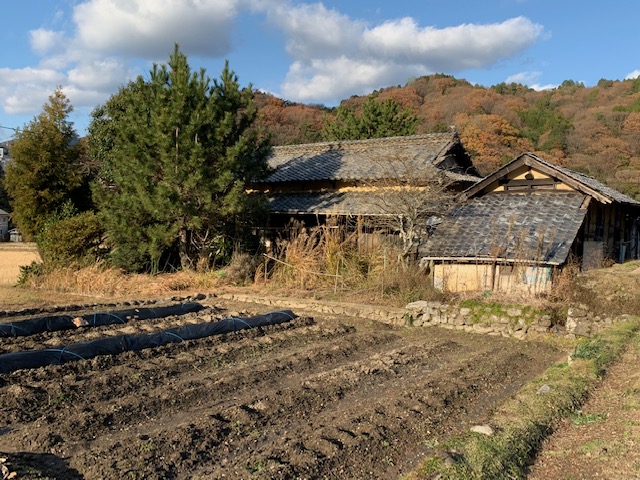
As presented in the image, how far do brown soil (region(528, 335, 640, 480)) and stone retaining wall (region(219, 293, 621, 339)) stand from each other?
3.23m

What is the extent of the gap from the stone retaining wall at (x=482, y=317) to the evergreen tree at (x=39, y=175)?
1021cm

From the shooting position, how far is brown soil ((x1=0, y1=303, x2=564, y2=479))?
4137 millimetres

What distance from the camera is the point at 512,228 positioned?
12.2 metres

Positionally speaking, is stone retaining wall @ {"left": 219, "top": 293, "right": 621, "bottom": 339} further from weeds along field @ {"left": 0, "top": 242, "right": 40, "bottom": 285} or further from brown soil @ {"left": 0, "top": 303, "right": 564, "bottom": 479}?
weeds along field @ {"left": 0, "top": 242, "right": 40, "bottom": 285}

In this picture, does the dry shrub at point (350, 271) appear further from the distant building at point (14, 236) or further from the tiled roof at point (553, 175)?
the distant building at point (14, 236)

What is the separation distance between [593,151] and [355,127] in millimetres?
15659

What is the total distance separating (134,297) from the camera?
1288 cm

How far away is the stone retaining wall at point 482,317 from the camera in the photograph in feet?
30.4

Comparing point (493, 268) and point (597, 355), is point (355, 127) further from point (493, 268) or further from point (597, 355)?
point (597, 355)

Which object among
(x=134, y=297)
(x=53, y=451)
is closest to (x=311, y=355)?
(x=53, y=451)

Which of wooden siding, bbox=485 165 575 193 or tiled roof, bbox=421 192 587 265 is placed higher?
wooden siding, bbox=485 165 575 193

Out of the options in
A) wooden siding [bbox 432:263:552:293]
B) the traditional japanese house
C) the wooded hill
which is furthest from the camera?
the wooded hill

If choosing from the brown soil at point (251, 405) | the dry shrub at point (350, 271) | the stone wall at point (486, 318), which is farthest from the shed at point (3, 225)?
the stone wall at point (486, 318)

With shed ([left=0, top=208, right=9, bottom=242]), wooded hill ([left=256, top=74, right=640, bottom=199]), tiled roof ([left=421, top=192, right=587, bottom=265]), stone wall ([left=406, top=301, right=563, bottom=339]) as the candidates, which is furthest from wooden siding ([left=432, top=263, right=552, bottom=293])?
shed ([left=0, top=208, right=9, bottom=242])
